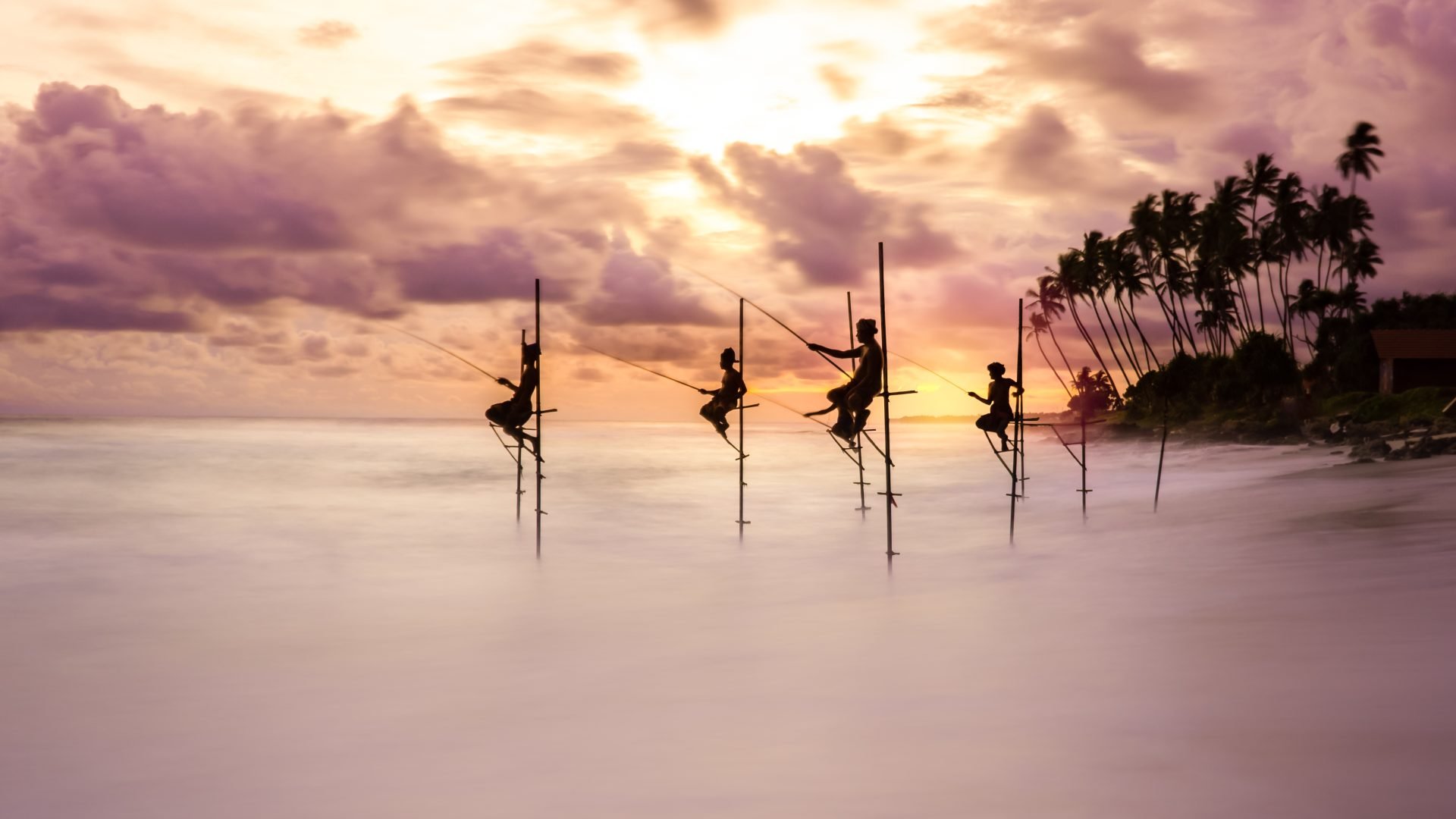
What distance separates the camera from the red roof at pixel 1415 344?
6475cm

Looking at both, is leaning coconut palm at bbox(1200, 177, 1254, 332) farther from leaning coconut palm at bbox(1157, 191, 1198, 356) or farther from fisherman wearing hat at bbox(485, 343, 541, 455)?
fisherman wearing hat at bbox(485, 343, 541, 455)

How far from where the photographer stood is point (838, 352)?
57.1ft

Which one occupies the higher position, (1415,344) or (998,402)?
(1415,344)

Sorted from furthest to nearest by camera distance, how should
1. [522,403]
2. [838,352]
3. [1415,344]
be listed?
[1415,344], [522,403], [838,352]

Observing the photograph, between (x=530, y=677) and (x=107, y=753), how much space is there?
4.19m

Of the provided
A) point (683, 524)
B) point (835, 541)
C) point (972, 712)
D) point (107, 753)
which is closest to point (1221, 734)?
point (972, 712)

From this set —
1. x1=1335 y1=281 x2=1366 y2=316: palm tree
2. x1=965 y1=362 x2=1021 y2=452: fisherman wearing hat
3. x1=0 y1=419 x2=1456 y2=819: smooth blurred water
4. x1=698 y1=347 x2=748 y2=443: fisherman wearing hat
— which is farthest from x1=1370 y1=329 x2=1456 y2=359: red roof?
x1=698 y1=347 x2=748 y2=443: fisherman wearing hat

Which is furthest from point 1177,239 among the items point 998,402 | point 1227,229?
point 998,402

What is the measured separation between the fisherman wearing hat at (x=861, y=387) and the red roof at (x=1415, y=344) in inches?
2404

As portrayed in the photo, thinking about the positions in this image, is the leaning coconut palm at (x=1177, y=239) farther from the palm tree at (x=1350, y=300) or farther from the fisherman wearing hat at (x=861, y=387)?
the fisherman wearing hat at (x=861, y=387)

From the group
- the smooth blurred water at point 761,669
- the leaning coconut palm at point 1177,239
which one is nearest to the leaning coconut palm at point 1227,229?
the leaning coconut palm at point 1177,239

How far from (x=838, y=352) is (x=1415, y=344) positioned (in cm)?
6392

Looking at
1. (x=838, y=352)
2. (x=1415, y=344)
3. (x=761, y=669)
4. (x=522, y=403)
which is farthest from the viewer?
(x=1415, y=344)

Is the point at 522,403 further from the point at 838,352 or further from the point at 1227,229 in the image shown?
the point at 1227,229
